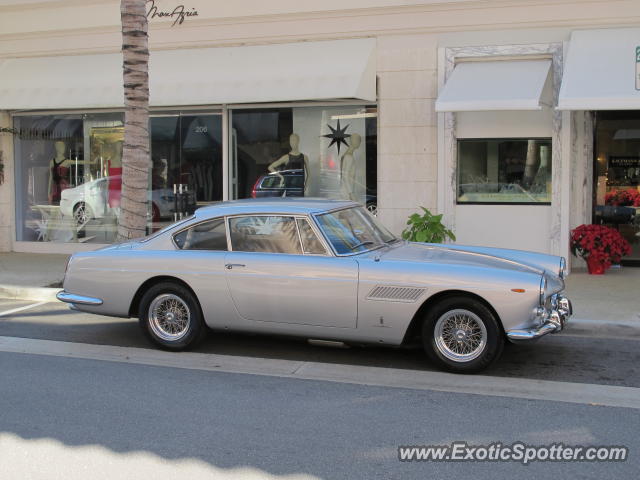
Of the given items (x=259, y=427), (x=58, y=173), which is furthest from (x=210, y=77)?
(x=259, y=427)

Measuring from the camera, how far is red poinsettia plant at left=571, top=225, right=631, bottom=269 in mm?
11477

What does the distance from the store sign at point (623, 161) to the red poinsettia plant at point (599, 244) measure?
5.22ft

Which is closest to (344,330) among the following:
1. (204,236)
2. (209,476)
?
(204,236)

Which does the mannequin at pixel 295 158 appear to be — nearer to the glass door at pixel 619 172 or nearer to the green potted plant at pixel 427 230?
the green potted plant at pixel 427 230

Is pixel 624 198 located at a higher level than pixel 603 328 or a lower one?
higher

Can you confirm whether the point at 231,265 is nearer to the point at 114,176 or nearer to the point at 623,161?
Answer: the point at 623,161

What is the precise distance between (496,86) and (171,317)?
22.3 ft

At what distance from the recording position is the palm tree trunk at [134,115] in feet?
34.0

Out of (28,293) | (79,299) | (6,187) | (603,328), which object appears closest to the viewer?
(79,299)

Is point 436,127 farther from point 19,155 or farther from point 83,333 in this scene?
point 19,155

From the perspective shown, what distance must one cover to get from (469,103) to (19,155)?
9648mm

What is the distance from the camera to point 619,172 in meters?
12.6

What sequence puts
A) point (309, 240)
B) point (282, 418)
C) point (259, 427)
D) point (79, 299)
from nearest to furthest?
point (259, 427)
point (282, 418)
point (309, 240)
point (79, 299)

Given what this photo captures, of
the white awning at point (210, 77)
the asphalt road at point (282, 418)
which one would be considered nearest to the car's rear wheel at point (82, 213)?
the white awning at point (210, 77)
